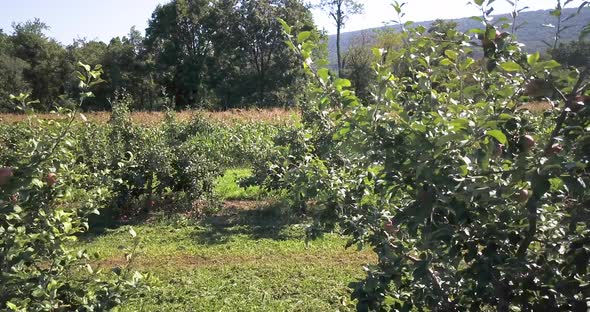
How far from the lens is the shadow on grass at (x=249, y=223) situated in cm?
653

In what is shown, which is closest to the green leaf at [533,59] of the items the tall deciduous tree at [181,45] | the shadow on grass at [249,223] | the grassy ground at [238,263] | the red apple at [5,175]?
the red apple at [5,175]

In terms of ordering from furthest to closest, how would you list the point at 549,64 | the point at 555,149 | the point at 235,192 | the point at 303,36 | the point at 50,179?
the point at 235,192 → the point at 50,179 → the point at 303,36 → the point at 555,149 → the point at 549,64

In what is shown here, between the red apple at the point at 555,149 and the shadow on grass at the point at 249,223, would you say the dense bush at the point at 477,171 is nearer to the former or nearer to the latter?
the red apple at the point at 555,149

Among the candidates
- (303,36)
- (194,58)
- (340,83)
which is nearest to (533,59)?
(340,83)

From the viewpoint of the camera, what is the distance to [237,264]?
17.5 ft

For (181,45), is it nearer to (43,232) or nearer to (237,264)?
(237,264)

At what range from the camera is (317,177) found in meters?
2.20

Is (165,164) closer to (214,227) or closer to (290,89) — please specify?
(214,227)

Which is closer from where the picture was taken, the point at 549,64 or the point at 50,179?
the point at 549,64

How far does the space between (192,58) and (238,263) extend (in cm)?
3416

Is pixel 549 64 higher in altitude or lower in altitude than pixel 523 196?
higher

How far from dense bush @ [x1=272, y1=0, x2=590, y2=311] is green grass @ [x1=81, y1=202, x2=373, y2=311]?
5.65 ft

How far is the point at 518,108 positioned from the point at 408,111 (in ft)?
1.43

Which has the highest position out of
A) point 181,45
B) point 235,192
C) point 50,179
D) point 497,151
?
point 181,45
